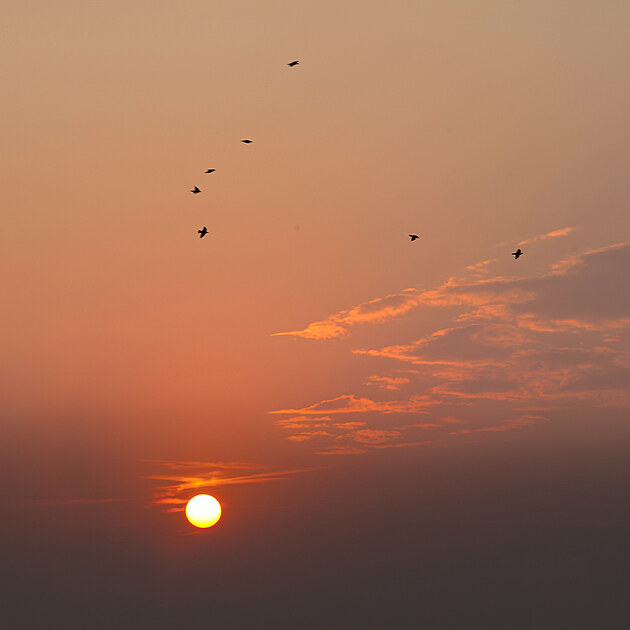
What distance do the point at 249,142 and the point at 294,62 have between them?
13439mm

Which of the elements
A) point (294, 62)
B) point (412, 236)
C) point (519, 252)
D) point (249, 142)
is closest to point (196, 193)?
point (249, 142)

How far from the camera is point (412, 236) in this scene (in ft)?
461

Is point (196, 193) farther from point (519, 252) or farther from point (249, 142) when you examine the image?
point (519, 252)

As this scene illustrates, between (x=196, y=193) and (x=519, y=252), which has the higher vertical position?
(x=196, y=193)

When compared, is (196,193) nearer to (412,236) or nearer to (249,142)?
(249,142)

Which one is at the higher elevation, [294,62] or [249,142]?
[294,62]

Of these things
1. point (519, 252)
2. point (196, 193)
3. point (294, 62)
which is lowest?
point (519, 252)

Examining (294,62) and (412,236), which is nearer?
(294,62)

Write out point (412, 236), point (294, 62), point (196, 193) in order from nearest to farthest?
point (294, 62)
point (196, 193)
point (412, 236)

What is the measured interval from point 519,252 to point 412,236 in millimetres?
18255

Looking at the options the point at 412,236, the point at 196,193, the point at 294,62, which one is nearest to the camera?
the point at 294,62

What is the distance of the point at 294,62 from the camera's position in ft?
394

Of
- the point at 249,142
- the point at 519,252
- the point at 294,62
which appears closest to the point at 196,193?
the point at 249,142

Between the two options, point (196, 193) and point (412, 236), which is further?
point (412, 236)
